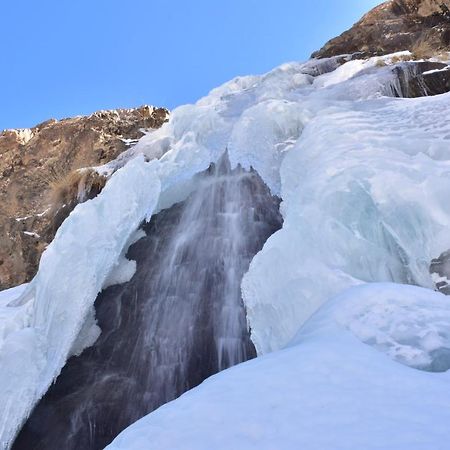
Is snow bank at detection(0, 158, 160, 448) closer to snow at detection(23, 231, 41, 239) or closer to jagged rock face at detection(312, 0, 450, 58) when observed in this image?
snow at detection(23, 231, 41, 239)

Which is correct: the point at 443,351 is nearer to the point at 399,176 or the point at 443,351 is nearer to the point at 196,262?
the point at 399,176

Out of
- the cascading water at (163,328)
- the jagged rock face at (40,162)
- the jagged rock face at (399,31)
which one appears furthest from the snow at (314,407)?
the jagged rock face at (399,31)

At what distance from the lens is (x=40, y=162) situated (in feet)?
40.1

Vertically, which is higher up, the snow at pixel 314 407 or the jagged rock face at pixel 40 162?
the jagged rock face at pixel 40 162

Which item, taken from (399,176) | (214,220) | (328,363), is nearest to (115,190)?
(214,220)

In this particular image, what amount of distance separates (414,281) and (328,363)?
7.64 ft

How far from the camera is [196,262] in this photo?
640 centimetres

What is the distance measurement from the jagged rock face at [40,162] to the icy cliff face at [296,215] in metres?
3.82

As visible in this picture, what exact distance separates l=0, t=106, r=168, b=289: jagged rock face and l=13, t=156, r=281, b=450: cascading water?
14.8 ft

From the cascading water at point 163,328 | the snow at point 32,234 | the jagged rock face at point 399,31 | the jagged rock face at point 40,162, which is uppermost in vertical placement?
the jagged rock face at point 399,31

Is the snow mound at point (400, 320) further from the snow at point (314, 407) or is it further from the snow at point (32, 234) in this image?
the snow at point (32, 234)

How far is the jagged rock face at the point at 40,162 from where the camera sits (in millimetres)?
10766

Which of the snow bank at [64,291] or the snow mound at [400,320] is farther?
the snow bank at [64,291]

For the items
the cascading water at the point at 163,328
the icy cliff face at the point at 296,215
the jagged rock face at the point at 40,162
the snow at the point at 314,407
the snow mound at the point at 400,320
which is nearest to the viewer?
the snow at the point at 314,407
